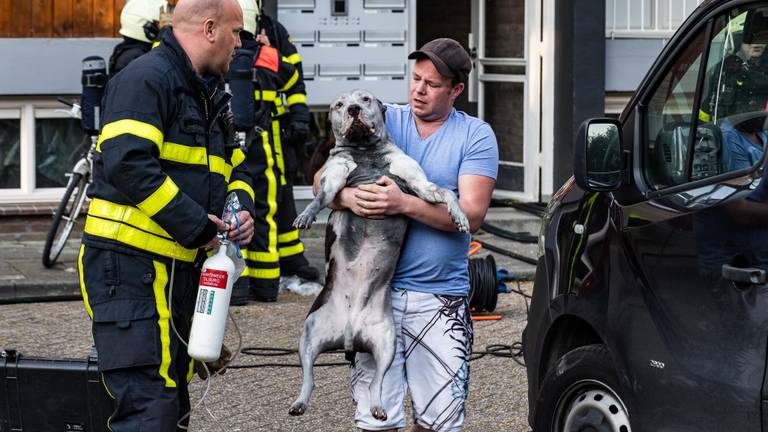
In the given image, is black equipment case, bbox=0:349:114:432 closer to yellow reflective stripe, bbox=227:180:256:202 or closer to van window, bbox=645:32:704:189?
yellow reflective stripe, bbox=227:180:256:202

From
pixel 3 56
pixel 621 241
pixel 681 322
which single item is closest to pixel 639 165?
pixel 621 241

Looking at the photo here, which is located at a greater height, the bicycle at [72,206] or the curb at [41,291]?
the bicycle at [72,206]

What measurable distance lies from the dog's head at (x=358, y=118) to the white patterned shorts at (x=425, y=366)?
0.60 m

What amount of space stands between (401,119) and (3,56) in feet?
24.0

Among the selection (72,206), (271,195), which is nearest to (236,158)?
(271,195)

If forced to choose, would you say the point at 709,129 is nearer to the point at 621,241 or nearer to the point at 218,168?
the point at 621,241

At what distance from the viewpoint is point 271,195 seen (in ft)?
31.3

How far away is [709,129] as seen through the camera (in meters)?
4.27

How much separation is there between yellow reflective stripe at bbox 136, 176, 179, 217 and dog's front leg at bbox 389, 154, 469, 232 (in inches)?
31.6

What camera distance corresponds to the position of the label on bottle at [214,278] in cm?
461

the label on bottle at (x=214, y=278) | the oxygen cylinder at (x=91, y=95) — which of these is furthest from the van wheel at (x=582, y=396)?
the oxygen cylinder at (x=91, y=95)

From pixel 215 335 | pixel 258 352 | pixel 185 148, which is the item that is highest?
pixel 185 148

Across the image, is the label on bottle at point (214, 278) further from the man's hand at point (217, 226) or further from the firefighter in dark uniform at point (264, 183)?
the firefighter in dark uniform at point (264, 183)

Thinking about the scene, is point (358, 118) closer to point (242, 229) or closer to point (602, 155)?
point (242, 229)
